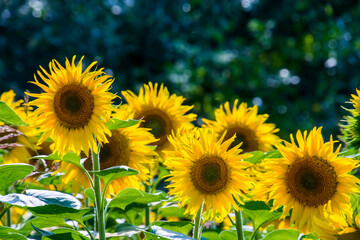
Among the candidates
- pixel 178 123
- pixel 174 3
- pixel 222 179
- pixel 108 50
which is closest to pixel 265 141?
pixel 178 123

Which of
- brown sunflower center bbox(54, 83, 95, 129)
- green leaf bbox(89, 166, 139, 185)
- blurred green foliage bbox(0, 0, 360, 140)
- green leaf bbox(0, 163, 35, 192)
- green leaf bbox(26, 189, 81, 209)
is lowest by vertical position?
green leaf bbox(26, 189, 81, 209)

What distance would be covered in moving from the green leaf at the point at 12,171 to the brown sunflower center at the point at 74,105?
177 mm

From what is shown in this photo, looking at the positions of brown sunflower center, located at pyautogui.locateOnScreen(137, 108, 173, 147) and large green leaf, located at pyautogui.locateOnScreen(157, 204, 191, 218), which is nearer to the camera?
large green leaf, located at pyautogui.locateOnScreen(157, 204, 191, 218)

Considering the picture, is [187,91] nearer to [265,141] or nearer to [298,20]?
[298,20]

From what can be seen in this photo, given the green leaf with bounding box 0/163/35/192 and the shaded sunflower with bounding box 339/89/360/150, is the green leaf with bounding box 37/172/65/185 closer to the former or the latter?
the green leaf with bounding box 0/163/35/192

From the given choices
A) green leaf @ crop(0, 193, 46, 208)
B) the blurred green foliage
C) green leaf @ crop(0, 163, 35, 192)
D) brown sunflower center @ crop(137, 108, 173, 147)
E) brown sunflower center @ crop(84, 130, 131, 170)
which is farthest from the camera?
→ the blurred green foliage

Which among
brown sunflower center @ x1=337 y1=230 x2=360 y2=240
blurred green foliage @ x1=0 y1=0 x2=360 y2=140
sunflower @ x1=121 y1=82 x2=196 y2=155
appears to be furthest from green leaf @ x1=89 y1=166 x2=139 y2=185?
blurred green foliage @ x1=0 y1=0 x2=360 y2=140

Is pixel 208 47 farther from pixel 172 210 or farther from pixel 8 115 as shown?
pixel 8 115

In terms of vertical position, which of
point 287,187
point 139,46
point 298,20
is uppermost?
point 298,20

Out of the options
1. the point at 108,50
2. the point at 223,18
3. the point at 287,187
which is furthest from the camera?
the point at 223,18

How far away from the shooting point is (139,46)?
7.59m

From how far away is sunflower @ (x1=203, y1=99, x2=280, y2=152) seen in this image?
1.89 m

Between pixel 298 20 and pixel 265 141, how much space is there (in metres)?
6.75

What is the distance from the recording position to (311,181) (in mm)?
1328
